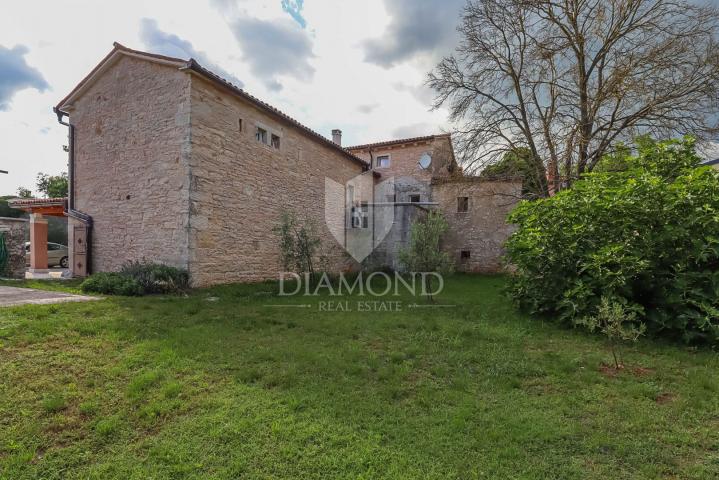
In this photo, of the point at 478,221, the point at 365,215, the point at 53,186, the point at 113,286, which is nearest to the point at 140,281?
the point at 113,286

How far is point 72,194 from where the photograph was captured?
9.88m

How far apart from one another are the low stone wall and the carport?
1656 mm

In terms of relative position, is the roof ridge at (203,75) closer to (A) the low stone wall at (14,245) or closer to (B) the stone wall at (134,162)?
(B) the stone wall at (134,162)

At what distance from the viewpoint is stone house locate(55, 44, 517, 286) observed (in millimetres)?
7879

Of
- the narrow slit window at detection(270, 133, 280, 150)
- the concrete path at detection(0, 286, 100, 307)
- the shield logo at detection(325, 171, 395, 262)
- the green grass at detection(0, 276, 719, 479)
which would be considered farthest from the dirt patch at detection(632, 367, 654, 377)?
the shield logo at detection(325, 171, 395, 262)

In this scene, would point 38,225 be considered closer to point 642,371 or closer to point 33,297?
point 33,297

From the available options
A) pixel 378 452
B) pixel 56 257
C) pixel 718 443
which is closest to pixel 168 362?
pixel 378 452

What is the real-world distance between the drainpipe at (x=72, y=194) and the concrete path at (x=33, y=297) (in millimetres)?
2929

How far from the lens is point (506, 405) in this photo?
2.83 metres

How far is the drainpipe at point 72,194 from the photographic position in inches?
369

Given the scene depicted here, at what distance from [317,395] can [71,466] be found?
167cm

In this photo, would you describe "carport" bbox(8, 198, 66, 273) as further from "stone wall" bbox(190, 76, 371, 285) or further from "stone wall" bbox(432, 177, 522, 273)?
"stone wall" bbox(432, 177, 522, 273)

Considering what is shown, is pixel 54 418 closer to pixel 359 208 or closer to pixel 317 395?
pixel 317 395

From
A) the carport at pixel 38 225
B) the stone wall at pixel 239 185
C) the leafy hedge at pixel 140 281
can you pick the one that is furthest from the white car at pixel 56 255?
the stone wall at pixel 239 185
